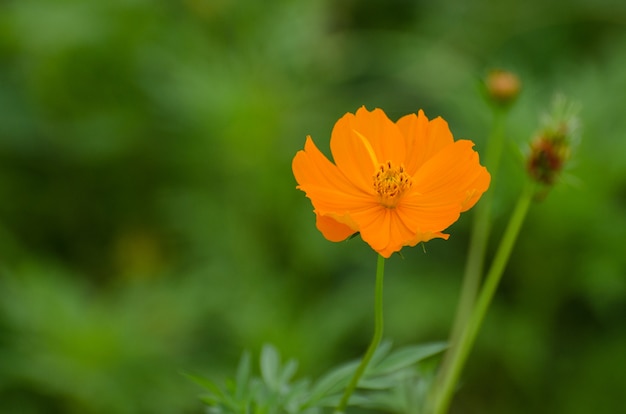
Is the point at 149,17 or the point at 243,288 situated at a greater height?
the point at 149,17

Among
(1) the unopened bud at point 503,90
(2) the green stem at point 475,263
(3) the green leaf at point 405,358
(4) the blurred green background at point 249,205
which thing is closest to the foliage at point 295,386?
(3) the green leaf at point 405,358

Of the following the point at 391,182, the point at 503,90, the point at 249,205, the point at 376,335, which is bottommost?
the point at 376,335

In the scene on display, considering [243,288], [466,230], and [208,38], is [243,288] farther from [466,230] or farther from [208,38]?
[208,38]

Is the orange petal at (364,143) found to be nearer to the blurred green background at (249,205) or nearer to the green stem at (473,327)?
the green stem at (473,327)

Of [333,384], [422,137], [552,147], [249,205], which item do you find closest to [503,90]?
[552,147]

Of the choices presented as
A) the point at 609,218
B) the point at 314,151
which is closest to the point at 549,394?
the point at 609,218

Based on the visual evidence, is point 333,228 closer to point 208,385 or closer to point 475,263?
point 208,385

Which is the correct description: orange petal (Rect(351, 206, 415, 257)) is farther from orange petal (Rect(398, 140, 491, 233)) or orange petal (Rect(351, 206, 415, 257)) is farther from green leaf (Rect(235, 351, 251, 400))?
green leaf (Rect(235, 351, 251, 400))
